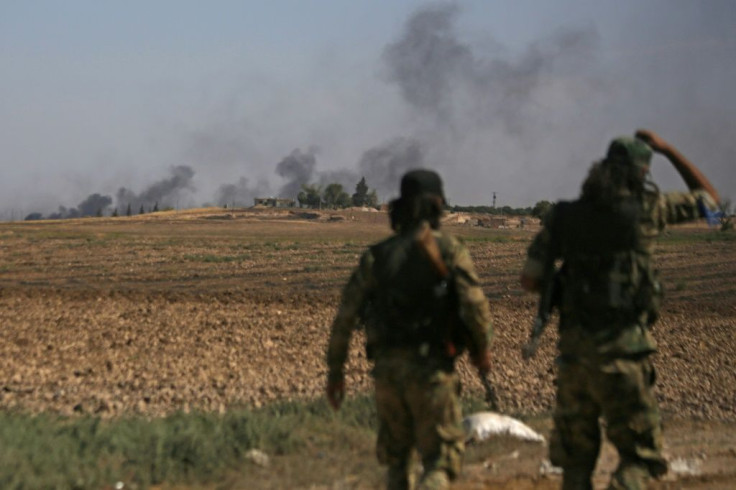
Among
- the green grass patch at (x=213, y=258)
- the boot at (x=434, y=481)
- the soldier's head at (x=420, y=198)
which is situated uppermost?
the soldier's head at (x=420, y=198)

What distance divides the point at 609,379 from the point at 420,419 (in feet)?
3.00

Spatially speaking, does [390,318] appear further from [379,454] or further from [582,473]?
[582,473]

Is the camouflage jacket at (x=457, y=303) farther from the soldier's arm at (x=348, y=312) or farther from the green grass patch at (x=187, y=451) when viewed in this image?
the green grass patch at (x=187, y=451)

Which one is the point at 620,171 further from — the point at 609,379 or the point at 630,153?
the point at 609,379

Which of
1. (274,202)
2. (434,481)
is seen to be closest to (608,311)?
(434,481)

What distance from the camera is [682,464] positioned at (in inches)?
280

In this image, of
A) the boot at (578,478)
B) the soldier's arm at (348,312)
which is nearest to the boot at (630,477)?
the boot at (578,478)

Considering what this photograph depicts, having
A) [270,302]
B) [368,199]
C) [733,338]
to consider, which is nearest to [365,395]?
[733,338]

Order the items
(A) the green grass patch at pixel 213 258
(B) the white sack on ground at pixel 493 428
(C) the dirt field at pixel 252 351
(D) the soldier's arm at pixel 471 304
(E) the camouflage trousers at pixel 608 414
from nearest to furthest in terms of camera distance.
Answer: (D) the soldier's arm at pixel 471 304, (E) the camouflage trousers at pixel 608 414, (B) the white sack on ground at pixel 493 428, (C) the dirt field at pixel 252 351, (A) the green grass patch at pixel 213 258

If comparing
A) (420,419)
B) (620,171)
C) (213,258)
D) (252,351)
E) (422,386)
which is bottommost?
(213,258)

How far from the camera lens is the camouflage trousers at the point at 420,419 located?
4.77 metres

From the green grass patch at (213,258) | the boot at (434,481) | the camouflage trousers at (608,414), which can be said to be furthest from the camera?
the green grass patch at (213,258)

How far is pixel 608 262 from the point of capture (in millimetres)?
4957

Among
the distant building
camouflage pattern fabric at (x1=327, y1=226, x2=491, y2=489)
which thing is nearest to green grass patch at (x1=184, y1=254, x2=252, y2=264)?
camouflage pattern fabric at (x1=327, y1=226, x2=491, y2=489)
